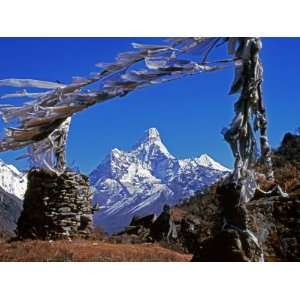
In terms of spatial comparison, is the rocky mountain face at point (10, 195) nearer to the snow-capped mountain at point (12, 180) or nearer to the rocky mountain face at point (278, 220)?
the snow-capped mountain at point (12, 180)

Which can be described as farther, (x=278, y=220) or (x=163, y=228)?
(x=163, y=228)

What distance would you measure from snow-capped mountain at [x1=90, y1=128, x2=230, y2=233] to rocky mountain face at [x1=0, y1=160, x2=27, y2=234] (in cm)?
102

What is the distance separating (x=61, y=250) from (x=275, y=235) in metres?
2.70

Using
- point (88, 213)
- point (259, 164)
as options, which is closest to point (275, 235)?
point (259, 164)

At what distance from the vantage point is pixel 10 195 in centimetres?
907

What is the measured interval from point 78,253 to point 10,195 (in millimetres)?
2023

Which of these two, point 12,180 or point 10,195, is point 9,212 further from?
point 12,180

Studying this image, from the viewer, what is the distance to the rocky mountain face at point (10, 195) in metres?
7.07

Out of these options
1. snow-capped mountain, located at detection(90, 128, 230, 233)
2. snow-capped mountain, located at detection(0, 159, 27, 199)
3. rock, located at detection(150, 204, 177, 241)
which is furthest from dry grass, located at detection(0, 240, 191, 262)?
rock, located at detection(150, 204, 177, 241)

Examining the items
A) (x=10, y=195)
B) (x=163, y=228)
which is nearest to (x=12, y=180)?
(x=10, y=195)

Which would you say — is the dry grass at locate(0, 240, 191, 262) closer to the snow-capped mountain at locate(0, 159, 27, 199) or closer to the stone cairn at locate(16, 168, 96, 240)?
the stone cairn at locate(16, 168, 96, 240)

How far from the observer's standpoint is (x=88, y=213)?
977 centimetres
